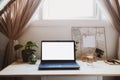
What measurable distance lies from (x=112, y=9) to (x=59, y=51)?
0.81 m

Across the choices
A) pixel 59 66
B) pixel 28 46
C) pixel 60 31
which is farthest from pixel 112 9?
pixel 28 46

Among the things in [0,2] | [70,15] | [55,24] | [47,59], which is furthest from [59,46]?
[0,2]

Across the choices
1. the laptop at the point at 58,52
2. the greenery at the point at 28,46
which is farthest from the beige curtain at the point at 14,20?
the laptop at the point at 58,52

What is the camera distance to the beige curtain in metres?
2.28

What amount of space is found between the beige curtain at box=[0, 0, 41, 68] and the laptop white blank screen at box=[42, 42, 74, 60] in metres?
0.41

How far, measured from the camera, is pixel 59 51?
2178 millimetres

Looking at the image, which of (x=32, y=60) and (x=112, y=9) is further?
(x=112, y=9)

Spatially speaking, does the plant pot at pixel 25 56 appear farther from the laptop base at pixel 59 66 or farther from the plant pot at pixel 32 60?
the laptop base at pixel 59 66

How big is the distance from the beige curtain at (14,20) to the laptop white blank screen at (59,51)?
410 mm

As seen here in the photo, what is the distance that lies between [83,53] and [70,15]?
0.53 m

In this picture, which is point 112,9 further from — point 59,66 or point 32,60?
point 32,60

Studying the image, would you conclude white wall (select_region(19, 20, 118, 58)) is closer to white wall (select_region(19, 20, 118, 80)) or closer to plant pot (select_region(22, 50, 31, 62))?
white wall (select_region(19, 20, 118, 80))

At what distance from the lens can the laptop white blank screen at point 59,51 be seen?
2.17 meters

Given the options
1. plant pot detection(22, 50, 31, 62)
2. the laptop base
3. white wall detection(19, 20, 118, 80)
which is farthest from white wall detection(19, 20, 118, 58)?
the laptop base
